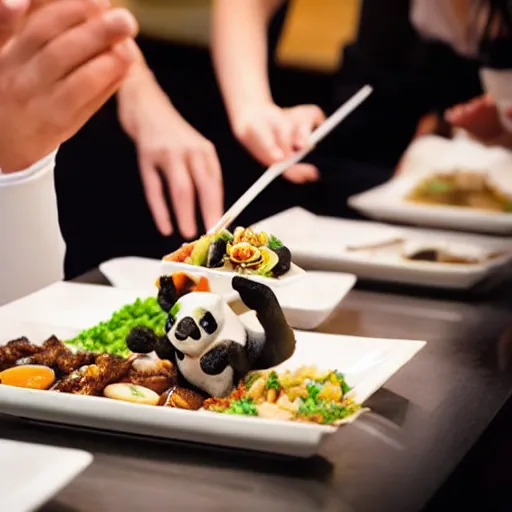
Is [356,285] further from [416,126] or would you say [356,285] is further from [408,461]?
[416,126]

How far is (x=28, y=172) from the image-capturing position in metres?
1.30

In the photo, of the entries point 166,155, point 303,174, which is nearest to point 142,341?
point 166,155

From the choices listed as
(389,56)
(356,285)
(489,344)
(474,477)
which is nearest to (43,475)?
(474,477)

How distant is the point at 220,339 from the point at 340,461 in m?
0.17

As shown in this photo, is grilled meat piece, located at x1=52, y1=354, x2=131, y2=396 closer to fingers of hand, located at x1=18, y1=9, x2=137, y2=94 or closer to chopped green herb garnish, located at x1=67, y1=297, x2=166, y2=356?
chopped green herb garnish, located at x1=67, y1=297, x2=166, y2=356

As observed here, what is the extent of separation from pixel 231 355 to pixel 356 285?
54 cm

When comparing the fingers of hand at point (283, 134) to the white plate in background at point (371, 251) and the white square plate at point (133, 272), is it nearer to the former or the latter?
the white plate in background at point (371, 251)

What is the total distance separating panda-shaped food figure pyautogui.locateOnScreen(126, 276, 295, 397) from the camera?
3.28ft

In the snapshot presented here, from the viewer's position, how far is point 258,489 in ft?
2.86

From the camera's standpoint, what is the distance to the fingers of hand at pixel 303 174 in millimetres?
1777

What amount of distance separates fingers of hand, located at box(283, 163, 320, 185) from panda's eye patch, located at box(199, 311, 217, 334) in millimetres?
751

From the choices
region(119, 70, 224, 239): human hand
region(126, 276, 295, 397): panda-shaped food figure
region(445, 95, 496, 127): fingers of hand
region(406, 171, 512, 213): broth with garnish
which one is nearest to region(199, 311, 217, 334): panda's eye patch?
region(126, 276, 295, 397): panda-shaped food figure

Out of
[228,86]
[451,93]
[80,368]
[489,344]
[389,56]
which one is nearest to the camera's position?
[80,368]

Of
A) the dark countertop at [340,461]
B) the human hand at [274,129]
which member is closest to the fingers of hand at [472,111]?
the human hand at [274,129]
